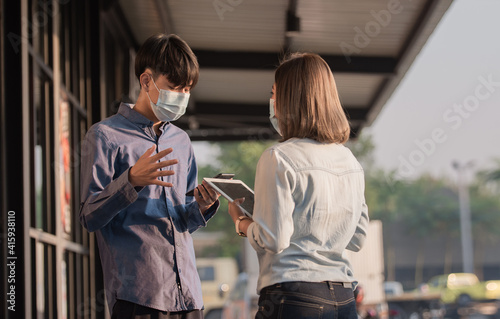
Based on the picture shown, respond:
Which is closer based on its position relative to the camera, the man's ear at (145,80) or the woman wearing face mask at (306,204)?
the woman wearing face mask at (306,204)

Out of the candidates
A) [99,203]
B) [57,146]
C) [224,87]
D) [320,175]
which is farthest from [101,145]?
[224,87]

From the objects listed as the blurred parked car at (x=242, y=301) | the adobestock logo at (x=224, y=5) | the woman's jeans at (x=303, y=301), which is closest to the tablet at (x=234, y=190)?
the woman's jeans at (x=303, y=301)

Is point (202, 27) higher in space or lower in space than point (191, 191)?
higher

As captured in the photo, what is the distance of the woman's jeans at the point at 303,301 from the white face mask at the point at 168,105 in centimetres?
74

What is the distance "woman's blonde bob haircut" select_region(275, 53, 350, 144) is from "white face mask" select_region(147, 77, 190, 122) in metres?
0.40

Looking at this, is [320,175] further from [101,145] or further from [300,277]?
[101,145]

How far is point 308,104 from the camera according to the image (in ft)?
7.92

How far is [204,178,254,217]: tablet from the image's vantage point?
2.48 metres

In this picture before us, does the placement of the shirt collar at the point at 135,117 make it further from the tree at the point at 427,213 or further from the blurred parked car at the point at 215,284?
the tree at the point at 427,213

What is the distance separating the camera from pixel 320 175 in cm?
237

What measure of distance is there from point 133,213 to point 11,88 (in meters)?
1.56

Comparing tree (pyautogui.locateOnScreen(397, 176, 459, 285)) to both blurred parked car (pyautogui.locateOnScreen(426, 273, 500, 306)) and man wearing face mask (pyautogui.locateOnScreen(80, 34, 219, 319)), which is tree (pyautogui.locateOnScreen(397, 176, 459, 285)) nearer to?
blurred parked car (pyautogui.locateOnScreen(426, 273, 500, 306))

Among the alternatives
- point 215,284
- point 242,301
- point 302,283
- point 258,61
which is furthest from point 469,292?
point 302,283

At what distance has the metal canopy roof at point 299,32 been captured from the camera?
24.9 ft
